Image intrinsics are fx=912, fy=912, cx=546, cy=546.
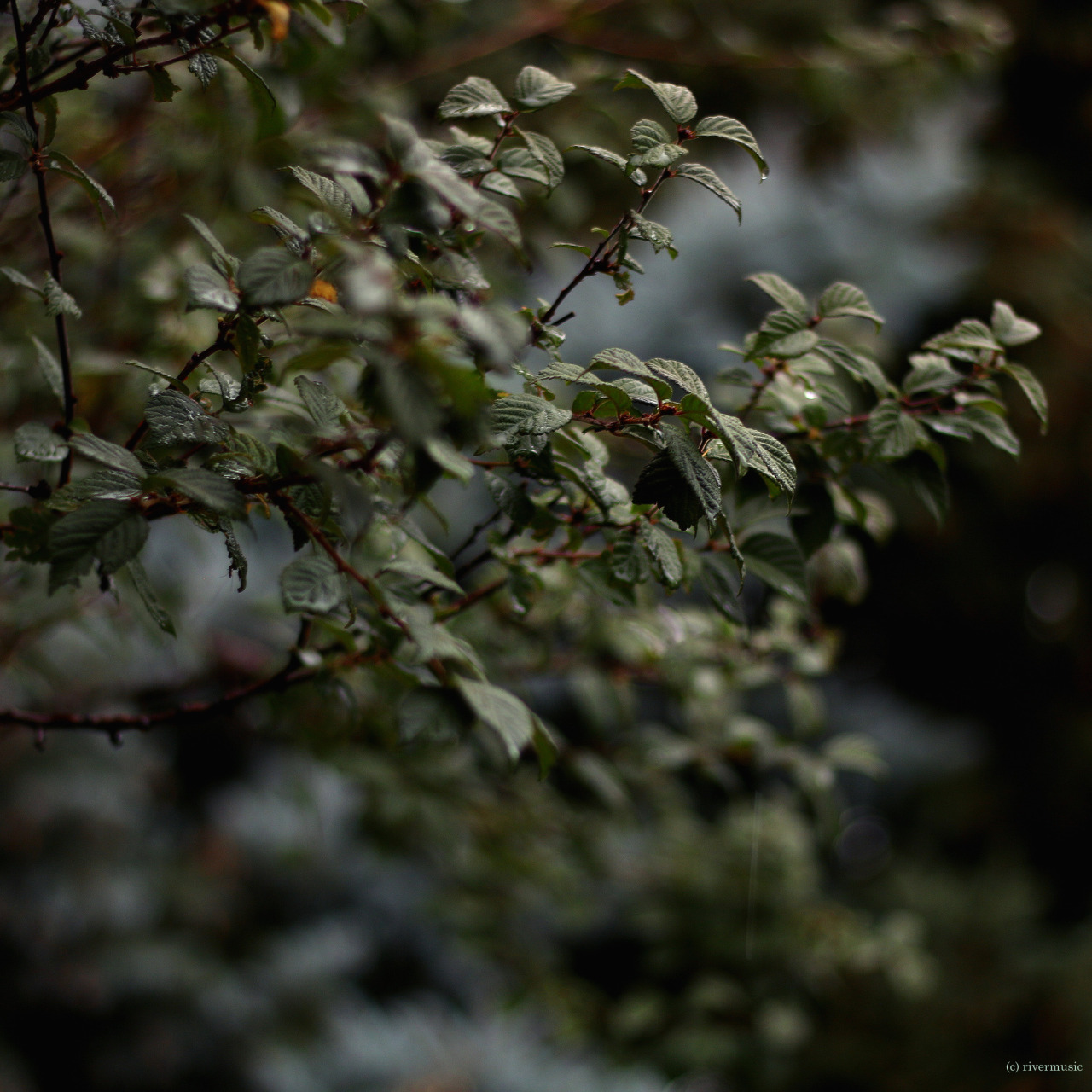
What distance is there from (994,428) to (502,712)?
41 cm

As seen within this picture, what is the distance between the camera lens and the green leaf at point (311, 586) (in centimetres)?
48

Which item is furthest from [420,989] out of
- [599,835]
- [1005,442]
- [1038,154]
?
[1038,154]

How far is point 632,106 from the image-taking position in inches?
71.4

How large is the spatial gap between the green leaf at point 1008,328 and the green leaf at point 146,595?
60cm

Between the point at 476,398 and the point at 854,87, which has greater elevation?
the point at 476,398

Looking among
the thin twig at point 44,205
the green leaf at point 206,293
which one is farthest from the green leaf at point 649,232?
the thin twig at point 44,205

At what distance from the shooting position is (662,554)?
0.57 metres

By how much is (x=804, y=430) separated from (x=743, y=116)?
2.20 meters

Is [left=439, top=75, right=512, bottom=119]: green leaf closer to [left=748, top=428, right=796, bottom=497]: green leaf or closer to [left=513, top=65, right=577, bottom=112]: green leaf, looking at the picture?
[left=513, top=65, right=577, bottom=112]: green leaf

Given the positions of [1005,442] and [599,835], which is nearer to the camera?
[1005,442]

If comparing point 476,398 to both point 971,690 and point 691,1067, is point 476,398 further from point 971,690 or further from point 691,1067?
point 971,690

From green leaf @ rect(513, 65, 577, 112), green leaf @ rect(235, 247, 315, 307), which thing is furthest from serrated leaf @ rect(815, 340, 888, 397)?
green leaf @ rect(235, 247, 315, 307)

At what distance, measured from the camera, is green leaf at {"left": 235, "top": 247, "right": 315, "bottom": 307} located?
0.43 metres

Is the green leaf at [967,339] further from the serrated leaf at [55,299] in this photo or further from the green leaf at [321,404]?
the serrated leaf at [55,299]
